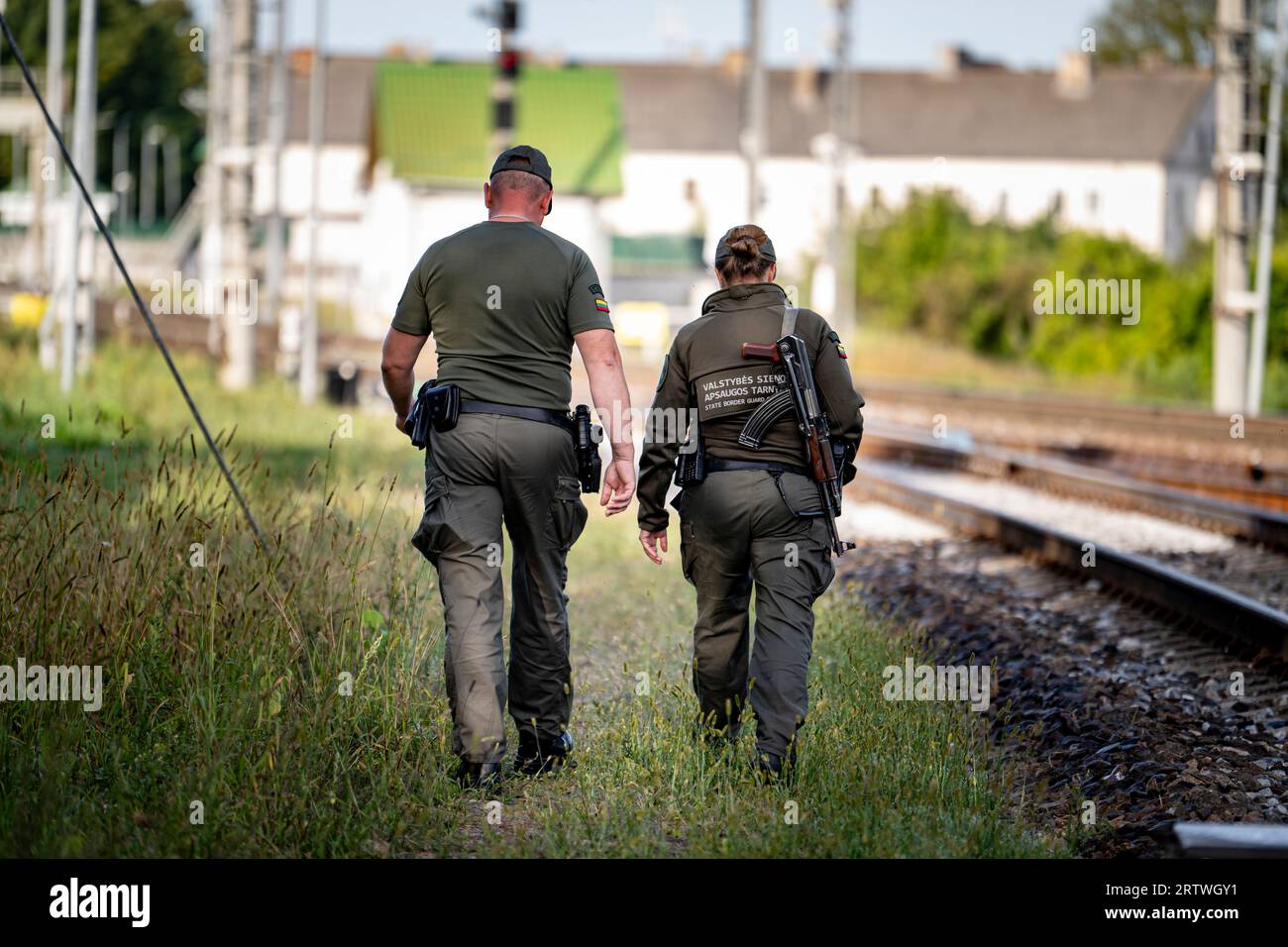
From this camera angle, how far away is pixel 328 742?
5.85 m

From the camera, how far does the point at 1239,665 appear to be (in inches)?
341

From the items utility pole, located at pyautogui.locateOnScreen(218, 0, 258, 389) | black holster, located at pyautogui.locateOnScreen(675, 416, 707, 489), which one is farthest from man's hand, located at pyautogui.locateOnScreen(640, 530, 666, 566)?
utility pole, located at pyautogui.locateOnScreen(218, 0, 258, 389)

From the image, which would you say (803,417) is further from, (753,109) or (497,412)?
(753,109)

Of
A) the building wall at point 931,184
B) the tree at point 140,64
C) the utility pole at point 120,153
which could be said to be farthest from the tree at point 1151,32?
the utility pole at point 120,153

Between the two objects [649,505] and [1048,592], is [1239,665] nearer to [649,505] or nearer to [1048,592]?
[1048,592]

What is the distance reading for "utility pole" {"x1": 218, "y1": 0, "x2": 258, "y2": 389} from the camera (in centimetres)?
2239

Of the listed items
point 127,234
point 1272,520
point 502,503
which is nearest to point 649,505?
point 502,503

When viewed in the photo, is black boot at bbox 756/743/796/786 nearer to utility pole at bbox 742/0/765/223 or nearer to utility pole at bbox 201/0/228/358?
utility pole at bbox 201/0/228/358

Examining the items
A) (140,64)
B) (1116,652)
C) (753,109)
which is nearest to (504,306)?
(1116,652)

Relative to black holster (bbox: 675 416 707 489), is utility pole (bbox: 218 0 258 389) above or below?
above

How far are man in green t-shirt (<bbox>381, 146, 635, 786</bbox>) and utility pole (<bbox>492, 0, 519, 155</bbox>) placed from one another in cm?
1499

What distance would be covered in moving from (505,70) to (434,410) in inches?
724

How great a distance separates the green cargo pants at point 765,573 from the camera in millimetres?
6168

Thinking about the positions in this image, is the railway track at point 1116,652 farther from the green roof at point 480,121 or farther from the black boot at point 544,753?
the green roof at point 480,121
